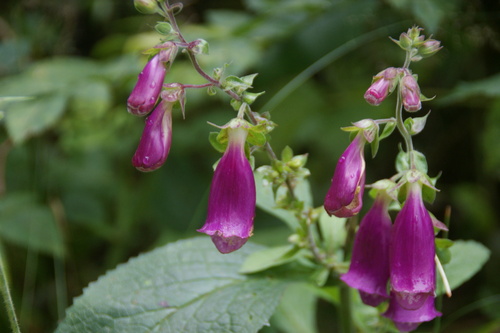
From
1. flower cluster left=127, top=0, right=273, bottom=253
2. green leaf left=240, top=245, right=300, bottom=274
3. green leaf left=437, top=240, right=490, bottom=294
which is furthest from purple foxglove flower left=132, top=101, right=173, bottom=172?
green leaf left=437, top=240, right=490, bottom=294

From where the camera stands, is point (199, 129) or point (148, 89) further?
point (199, 129)

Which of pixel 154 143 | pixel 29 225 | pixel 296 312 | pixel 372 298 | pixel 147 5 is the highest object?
pixel 147 5

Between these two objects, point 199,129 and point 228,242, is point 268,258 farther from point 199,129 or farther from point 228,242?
point 199,129

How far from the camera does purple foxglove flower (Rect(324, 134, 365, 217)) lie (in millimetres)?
803

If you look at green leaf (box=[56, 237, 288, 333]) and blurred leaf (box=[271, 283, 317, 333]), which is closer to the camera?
green leaf (box=[56, 237, 288, 333])

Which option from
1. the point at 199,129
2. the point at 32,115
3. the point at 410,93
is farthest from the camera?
the point at 199,129

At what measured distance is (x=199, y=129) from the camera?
231cm

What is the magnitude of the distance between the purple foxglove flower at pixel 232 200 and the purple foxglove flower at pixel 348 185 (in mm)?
117

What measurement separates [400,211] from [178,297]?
45 centimetres

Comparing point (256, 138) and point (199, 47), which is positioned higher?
point (199, 47)

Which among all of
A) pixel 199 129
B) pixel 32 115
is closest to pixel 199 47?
pixel 32 115

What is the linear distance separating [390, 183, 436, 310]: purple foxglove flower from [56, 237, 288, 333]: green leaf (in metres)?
0.28

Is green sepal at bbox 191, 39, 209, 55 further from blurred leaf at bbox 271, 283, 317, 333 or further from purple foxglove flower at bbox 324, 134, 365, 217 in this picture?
blurred leaf at bbox 271, 283, 317, 333

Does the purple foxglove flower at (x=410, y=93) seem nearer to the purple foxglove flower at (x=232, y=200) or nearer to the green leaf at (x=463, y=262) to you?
the purple foxglove flower at (x=232, y=200)
